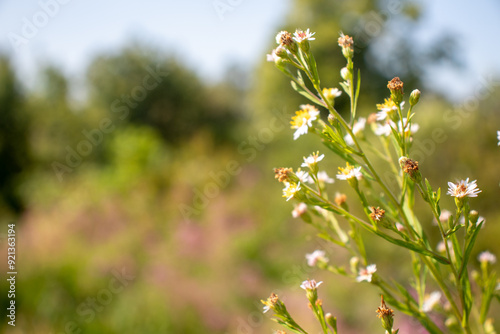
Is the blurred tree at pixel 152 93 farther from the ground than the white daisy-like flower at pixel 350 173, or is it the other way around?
the blurred tree at pixel 152 93

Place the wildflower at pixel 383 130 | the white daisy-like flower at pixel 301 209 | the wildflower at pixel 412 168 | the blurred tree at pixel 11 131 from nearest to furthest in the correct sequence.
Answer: the wildflower at pixel 412 168, the wildflower at pixel 383 130, the white daisy-like flower at pixel 301 209, the blurred tree at pixel 11 131

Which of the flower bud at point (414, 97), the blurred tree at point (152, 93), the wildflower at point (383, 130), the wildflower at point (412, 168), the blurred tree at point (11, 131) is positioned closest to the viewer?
the wildflower at point (412, 168)

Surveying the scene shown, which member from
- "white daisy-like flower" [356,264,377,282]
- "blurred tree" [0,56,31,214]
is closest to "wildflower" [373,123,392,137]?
"white daisy-like flower" [356,264,377,282]

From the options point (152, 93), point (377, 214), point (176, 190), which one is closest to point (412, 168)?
point (377, 214)

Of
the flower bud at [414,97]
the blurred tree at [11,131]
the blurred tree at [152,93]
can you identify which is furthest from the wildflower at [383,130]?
the blurred tree at [152,93]

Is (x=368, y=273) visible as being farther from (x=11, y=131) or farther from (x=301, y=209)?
(x=11, y=131)

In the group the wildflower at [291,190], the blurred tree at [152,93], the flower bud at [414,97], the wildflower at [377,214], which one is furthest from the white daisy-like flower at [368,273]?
the blurred tree at [152,93]

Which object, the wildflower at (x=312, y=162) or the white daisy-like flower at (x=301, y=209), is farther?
the white daisy-like flower at (x=301, y=209)

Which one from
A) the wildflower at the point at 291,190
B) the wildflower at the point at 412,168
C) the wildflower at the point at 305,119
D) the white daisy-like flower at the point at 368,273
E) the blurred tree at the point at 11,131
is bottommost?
the white daisy-like flower at the point at 368,273

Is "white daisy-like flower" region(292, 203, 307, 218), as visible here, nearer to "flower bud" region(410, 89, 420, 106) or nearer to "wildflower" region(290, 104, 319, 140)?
"wildflower" region(290, 104, 319, 140)

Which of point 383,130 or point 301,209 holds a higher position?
point 383,130

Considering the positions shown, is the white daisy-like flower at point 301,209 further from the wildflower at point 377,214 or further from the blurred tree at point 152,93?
the blurred tree at point 152,93

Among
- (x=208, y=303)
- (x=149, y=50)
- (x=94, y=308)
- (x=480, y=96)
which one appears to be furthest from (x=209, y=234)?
(x=149, y=50)
